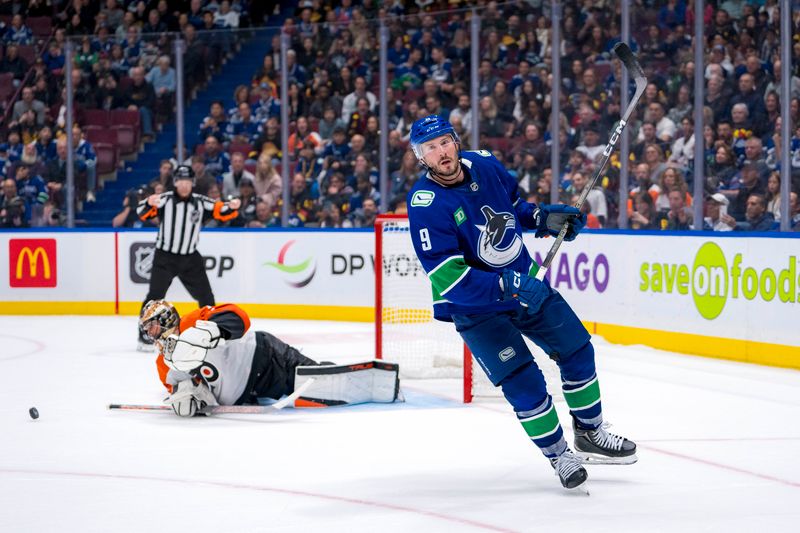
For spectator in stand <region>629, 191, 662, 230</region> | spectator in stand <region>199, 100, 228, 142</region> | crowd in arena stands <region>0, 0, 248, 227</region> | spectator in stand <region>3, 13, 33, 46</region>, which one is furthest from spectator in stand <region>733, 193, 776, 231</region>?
spectator in stand <region>3, 13, 33, 46</region>

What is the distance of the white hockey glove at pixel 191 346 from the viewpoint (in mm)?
5699

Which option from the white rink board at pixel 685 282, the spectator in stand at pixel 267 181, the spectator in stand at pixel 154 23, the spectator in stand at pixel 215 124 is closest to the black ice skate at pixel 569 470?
the white rink board at pixel 685 282

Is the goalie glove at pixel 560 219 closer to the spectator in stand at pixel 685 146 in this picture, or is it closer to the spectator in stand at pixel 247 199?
the spectator in stand at pixel 685 146

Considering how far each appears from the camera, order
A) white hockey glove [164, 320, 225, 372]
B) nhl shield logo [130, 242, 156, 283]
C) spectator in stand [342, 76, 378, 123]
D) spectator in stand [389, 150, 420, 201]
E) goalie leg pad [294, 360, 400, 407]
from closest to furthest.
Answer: white hockey glove [164, 320, 225, 372]
goalie leg pad [294, 360, 400, 407]
spectator in stand [389, 150, 420, 201]
spectator in stand [342, 76, 378, 123]
nhl shield logo [130, 242, 156, 283]

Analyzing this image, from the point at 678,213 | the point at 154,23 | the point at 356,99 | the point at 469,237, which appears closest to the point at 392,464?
the point at 469,237

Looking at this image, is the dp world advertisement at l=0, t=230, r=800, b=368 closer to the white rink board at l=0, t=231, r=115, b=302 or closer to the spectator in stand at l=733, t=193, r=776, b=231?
the white rink board at l=0, t=231, r=115, b=302

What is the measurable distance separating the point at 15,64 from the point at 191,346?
702 cm

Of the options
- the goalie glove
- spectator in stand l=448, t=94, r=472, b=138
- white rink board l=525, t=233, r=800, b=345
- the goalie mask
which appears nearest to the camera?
the goalie glove

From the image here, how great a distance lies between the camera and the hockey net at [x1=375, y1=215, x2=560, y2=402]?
291 inches

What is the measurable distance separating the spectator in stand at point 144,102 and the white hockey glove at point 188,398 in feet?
19.8

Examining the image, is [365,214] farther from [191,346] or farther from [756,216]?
[191,346]

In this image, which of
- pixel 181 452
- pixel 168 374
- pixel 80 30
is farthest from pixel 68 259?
pixel 181 452

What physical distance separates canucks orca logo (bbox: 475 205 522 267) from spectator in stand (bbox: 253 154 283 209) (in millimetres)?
7173

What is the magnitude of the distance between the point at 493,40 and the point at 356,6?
3.34 meters
